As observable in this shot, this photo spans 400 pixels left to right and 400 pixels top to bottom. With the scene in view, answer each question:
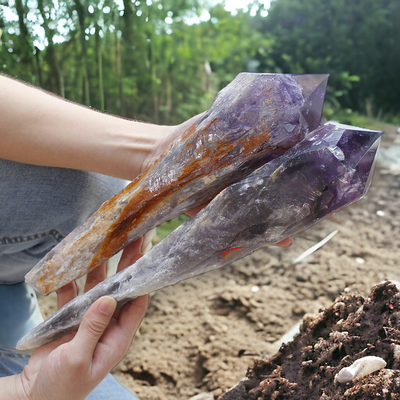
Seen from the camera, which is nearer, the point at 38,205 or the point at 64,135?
the point at 64,135

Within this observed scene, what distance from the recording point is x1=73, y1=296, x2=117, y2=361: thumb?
1018mm

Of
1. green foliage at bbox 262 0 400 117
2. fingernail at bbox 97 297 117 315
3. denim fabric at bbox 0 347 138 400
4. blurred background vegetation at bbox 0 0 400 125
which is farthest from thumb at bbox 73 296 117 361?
green foliage at bbox 262 0 400 117

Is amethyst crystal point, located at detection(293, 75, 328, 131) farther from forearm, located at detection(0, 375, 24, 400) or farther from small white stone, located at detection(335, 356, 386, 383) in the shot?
forearm, located at detection(0, 375, 24, 400)

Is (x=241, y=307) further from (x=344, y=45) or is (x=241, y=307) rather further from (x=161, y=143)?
(x=344, y=45)

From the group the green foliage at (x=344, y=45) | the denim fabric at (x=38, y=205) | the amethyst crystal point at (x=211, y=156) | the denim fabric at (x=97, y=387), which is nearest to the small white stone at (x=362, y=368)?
the amethyst crystal point at (x=211, y=156)

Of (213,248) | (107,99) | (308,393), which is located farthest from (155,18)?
(308,393)

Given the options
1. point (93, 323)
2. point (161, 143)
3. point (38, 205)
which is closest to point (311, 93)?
point (161, 143)

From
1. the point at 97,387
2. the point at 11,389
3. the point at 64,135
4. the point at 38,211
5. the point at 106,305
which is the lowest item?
the point at 97,387

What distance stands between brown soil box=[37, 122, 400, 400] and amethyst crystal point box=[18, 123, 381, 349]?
53cm

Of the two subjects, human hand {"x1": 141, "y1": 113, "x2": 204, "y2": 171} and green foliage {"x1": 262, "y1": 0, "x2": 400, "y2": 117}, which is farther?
green foliage {"x1": 262, "y1": 0, "x2": 400, "y2": 117}

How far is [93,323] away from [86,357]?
99 millimetres

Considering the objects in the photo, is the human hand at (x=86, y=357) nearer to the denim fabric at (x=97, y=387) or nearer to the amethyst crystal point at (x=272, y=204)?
the amethyst crystal point at (x=272, y=204)

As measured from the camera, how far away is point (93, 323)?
1019 mm

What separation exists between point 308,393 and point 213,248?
0.53 metres
